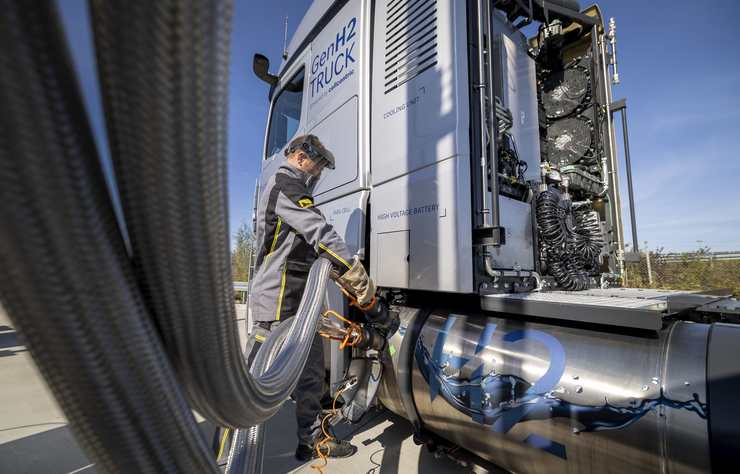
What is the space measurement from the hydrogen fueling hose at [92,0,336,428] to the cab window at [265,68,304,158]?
3.82m

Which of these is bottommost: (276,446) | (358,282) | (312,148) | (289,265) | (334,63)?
(276,446)

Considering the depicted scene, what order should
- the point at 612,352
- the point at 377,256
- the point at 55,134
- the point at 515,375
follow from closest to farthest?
the point at 55,134, the point at 612,352, the point at 515,375, the point at 377,256

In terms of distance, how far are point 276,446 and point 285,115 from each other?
3736mm

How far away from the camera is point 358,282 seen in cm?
200

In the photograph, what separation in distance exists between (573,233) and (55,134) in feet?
11.3

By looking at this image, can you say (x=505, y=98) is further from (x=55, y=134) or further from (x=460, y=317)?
(x=55, y=134)

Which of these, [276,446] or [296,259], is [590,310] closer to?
[296,259]

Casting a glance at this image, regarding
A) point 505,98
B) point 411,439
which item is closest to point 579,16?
point 505,98

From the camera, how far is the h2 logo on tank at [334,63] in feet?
9.95

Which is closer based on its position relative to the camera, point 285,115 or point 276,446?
point 276,446

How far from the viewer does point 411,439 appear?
2.65 metres

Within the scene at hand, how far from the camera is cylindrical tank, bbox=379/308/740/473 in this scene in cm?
129

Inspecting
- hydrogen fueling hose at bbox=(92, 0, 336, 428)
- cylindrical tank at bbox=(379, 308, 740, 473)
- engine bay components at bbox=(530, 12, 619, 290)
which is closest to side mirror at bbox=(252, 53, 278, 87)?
engine bay components at bbox=(530, 12, 619, 290)

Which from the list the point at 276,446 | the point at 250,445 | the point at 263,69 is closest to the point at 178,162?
the point at 250,445
